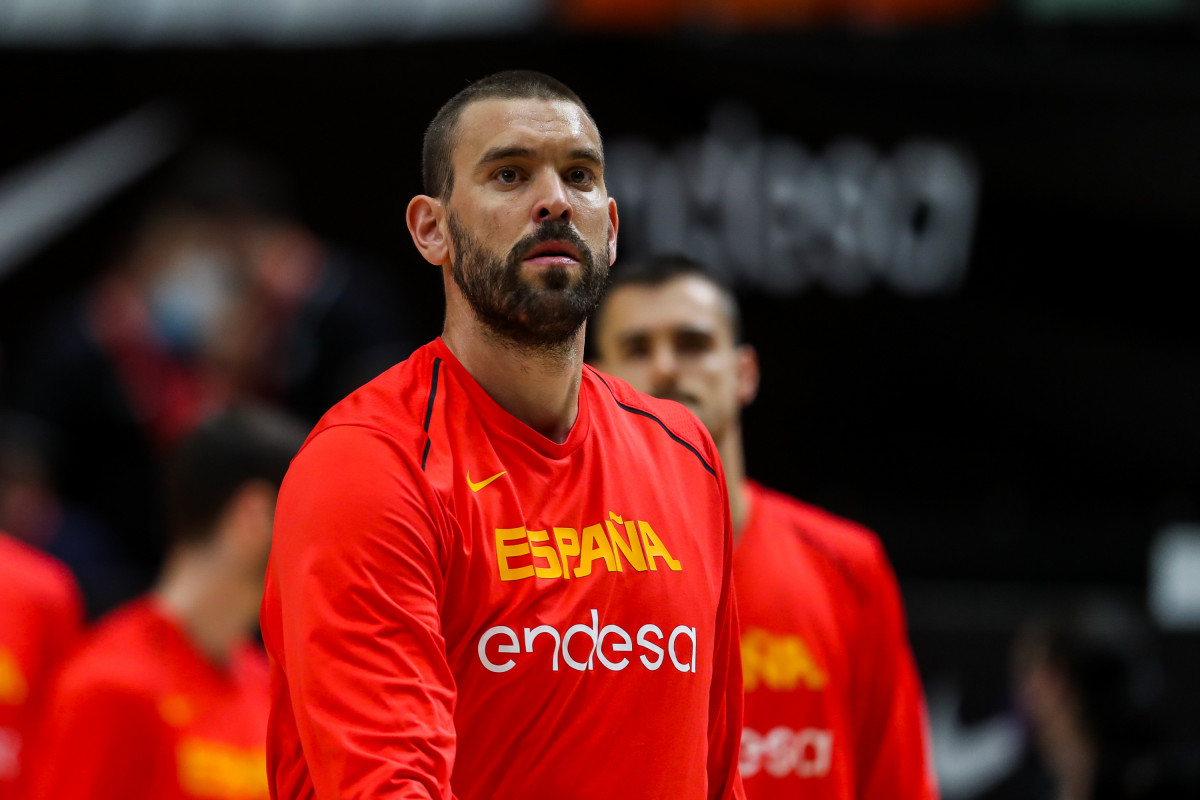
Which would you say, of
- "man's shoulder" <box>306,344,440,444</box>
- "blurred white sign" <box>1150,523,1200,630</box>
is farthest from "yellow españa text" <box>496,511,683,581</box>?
"blurred white sign" <box>1150,523,1200,630</box>

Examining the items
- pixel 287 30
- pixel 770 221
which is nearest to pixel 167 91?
pixel 287 30

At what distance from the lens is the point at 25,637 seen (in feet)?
16.4

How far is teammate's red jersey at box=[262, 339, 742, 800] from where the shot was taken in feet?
7.26

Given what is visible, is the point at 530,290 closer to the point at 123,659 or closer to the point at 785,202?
the point at 123,659

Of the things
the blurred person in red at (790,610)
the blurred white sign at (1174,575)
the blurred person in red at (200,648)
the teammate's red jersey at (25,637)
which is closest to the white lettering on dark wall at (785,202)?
the blurred white sign at (1174,575)

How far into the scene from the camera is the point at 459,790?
2.37 metres

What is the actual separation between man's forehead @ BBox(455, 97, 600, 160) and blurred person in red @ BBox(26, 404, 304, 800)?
220 centimetres

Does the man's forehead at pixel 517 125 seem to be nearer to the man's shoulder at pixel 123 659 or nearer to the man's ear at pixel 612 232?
the man's ear at pixel 612 232

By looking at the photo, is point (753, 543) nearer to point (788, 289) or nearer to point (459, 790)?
point (459, 790)

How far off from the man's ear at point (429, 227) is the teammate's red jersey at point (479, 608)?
163 mm

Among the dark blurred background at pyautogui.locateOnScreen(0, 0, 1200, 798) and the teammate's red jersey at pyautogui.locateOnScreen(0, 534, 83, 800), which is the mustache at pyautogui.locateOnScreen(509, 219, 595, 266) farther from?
the dark blurred background at pyautogui.locateOnScreen(0, 0, 1200, 798)

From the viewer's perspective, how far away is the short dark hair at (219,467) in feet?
15.0

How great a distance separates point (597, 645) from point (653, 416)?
1.88 feet

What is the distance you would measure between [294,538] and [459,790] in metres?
0.45
